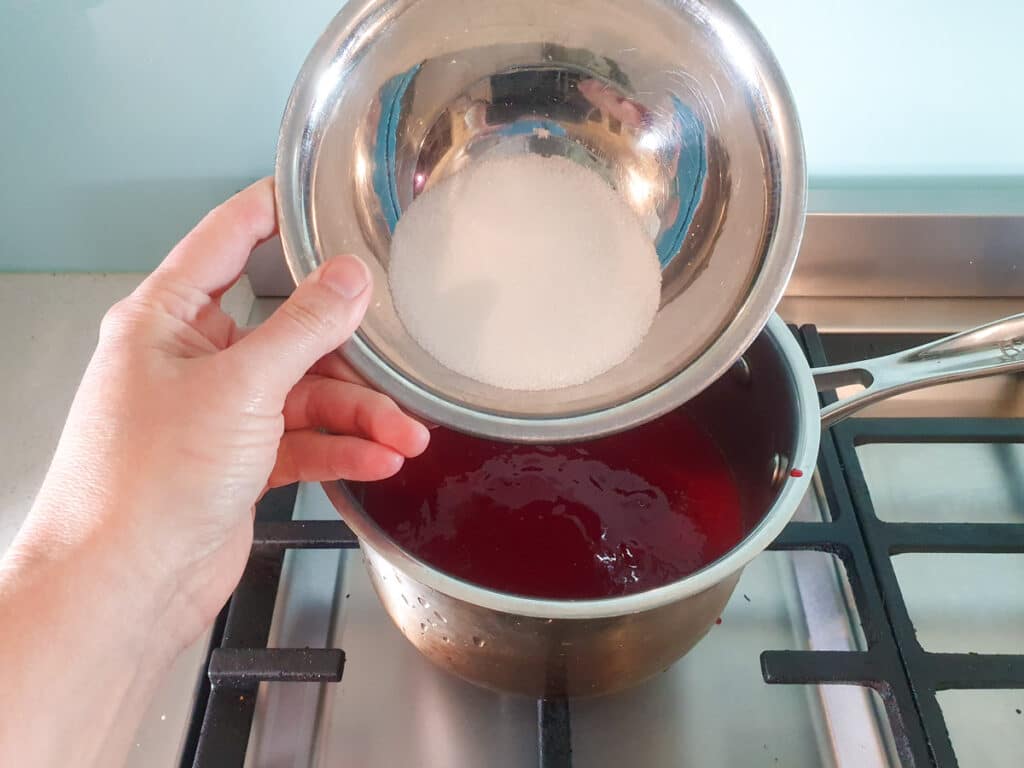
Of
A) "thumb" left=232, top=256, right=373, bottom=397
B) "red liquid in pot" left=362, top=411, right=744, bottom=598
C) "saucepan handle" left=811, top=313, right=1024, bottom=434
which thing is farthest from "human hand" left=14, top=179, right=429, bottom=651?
"saucepan handle" left=811, top=313, right=1024, bottom=434

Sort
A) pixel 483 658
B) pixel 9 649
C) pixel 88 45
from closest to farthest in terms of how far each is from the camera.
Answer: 1. pixel 9 649
2. pixel 483 658
3. pixel 88 45

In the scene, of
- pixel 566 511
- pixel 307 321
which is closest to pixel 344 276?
pixel 307 321

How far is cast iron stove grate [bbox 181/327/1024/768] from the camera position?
460mm

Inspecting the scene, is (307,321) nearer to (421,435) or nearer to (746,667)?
(421,435)

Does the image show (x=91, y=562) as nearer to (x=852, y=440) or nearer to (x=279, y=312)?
(x=279, y=312)

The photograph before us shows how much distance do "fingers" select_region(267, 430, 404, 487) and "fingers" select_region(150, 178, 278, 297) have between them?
117mm

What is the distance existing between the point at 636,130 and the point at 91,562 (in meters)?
0.37

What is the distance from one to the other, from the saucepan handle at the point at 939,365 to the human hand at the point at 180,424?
312 millimetres

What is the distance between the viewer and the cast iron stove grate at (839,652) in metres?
0.46

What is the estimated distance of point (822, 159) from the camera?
670mm

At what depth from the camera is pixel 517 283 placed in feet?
1.54

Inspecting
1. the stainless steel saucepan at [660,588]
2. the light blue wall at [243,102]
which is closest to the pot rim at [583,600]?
the stainless steel saucepan at [660,588]

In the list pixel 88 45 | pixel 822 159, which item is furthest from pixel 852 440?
pixel 88 45

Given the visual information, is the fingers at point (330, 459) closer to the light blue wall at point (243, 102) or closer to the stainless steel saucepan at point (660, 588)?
the stainless steel saucepan at point (660, 588)
